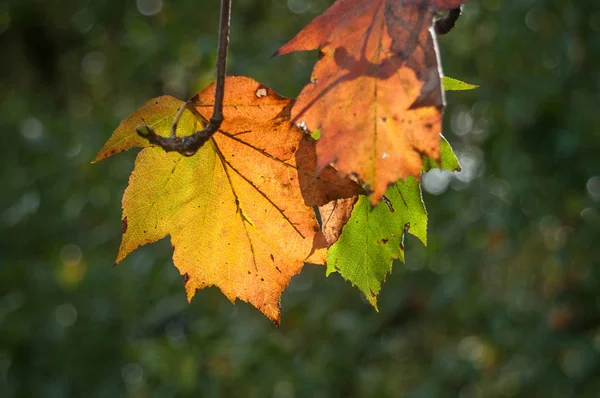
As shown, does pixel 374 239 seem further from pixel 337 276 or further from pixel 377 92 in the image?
pixel 337 276

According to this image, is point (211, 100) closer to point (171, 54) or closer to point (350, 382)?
point (171, 54)

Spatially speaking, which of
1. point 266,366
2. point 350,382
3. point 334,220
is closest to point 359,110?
point 334,220

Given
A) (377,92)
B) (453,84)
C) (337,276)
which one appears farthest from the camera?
(337,276)

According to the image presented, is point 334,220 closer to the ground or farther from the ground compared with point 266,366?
farther from the ground

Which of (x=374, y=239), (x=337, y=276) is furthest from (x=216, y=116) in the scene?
(x=337, y=276)

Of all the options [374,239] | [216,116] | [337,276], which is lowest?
[337,276]

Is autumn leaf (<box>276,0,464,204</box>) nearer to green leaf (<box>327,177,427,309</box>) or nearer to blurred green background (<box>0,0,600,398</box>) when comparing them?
green leaf (<box>327,177,427,309</box>)
